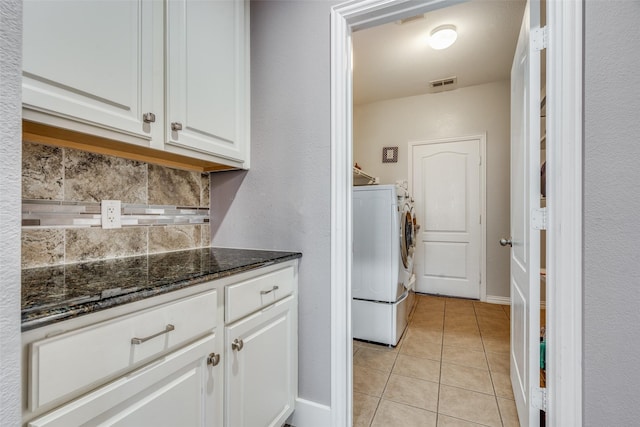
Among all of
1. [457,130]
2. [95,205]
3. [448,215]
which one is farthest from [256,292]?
[457,130]

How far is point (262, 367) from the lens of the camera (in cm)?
125

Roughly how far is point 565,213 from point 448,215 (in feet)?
9.55

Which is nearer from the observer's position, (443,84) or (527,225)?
(527,225)

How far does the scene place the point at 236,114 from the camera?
1595 millimetres

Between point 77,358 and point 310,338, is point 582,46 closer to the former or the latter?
point 310,338

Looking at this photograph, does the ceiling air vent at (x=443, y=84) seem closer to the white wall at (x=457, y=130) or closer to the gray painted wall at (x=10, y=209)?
the white wall at (x=457, y=130)

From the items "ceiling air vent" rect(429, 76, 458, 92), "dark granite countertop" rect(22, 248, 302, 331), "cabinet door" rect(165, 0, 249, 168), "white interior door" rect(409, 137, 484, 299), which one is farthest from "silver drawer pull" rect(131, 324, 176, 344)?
"ceiling air vent" rect(429, 76, 458, 92)

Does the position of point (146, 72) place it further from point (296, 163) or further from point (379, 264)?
point (379, 264)

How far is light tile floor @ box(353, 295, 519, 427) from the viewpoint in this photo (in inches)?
63.8

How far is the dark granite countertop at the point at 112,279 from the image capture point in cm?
64

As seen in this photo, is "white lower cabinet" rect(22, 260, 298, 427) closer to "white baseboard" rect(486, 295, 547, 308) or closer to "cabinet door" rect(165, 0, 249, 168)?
"cabinet door" rect(165, 0, 249, 168)

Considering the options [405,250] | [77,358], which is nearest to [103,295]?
[77,358]

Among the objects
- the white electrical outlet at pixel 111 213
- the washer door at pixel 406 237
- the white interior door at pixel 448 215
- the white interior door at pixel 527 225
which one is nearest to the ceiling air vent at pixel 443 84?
the white interior door at pixel 448 215

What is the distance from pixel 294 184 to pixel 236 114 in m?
0.49
